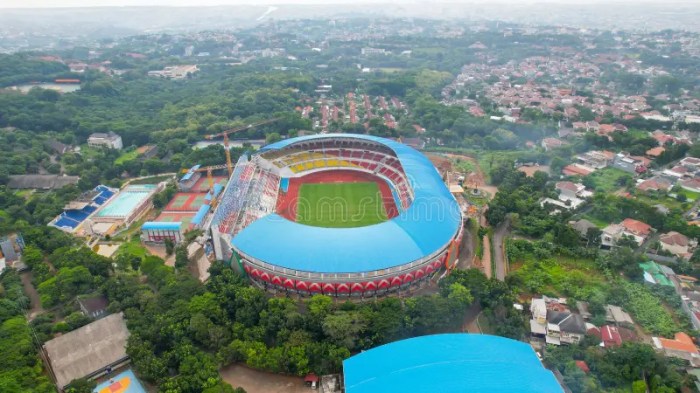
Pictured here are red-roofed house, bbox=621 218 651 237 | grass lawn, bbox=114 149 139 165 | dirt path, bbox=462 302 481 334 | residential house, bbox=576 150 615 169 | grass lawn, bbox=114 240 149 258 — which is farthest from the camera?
grass lawn, bbox=114 149 139 165

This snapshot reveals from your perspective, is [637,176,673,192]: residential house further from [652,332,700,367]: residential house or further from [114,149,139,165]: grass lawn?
[114,149,139,165]: grass lawn

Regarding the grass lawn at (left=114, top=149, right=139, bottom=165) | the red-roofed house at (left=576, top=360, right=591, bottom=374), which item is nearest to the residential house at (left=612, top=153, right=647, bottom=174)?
the red-roofed house at (left=576, top=360, right=591, bottom=374)

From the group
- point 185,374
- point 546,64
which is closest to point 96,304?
point 185,374

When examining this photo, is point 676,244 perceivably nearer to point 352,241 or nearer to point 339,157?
point 352,241

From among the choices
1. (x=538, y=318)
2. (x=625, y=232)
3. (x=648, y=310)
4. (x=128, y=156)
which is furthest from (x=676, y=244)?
(x=128, y=156)

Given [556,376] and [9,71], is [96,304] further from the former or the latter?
[9,71]
